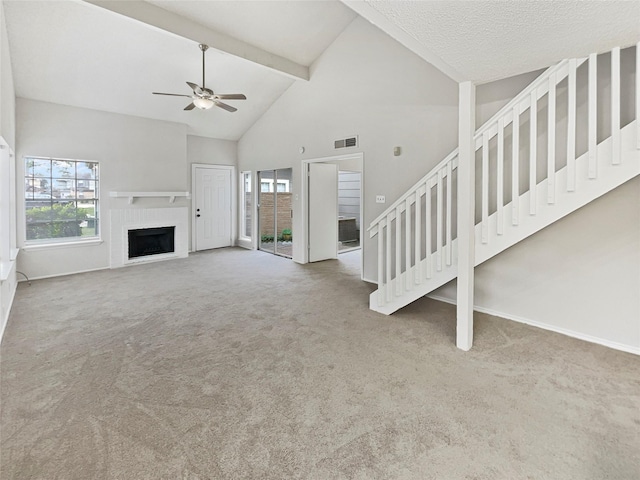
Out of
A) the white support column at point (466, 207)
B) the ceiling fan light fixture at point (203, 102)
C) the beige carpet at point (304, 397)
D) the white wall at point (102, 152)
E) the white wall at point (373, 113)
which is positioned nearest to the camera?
the beige carpet at point (304, 397)

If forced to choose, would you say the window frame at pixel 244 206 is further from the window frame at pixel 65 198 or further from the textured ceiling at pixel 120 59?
the window frame at pixel 65 198

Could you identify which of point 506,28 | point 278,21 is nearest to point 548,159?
point 506,28

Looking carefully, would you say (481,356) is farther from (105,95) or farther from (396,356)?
(105,95)

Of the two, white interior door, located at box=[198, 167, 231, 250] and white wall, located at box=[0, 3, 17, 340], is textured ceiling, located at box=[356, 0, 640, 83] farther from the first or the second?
white interior door, located at box=[198, 167, 231, 250]

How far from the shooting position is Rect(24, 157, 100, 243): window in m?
5.21

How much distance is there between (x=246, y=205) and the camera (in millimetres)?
8125

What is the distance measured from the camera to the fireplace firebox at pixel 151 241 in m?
6.38

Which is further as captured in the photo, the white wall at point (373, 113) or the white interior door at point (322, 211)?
the white interior door at point (322, 211)

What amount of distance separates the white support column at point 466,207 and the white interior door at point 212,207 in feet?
20.6

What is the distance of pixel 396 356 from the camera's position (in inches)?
110

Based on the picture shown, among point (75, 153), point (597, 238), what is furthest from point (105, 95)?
point (597, 238)

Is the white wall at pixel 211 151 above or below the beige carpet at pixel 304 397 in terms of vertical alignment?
above

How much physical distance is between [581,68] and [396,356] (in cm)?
306

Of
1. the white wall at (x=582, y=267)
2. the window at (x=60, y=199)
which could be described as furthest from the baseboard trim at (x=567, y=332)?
the window at (x=60, y=199)
